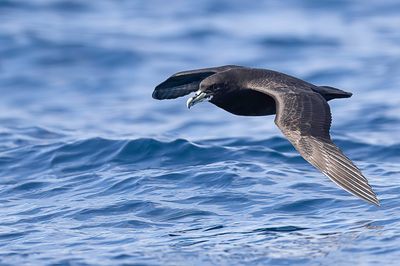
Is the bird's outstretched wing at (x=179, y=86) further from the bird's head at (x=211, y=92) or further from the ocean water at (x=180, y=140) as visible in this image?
the ocean water at (x=180, y=140)

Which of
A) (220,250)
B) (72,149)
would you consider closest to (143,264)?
(220,250)

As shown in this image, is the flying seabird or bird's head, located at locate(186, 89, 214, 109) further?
bird's head, located at locate(186, 89, 214, 109)

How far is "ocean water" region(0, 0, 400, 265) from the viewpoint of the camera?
903 cm

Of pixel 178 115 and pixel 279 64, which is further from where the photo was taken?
pixel 279 64

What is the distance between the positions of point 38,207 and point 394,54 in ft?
31.6

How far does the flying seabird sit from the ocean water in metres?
0.63

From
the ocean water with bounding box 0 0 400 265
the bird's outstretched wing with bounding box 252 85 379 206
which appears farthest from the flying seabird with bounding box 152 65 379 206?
the ocean water with bounding box 0 0 400 265

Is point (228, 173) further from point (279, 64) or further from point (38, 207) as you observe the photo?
point (279, 64)

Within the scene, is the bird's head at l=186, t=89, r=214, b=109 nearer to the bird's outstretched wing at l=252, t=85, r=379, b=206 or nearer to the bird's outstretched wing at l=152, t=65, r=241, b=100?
the bird's outstretched wing at l=252, t=85, r=379, b=206

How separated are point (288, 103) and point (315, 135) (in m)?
0.49

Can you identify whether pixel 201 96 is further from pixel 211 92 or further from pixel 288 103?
pixel 288 103

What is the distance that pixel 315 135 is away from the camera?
30.2 feet

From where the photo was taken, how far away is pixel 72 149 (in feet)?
42.8

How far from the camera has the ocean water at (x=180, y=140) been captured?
9031 millimetres
